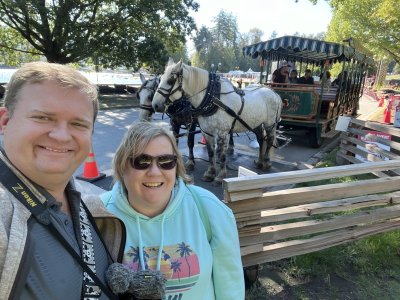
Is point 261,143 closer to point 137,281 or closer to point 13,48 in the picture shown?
point 137,281

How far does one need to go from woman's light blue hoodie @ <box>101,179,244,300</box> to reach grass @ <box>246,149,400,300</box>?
1.54 m

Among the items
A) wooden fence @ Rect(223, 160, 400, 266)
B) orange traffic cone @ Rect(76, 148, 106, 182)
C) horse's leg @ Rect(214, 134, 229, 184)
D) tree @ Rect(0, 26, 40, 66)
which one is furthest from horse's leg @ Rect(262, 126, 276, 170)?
tree @ Rect(0, 26, 40, 66)

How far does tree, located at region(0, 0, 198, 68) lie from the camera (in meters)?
16.3

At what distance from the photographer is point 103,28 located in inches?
722

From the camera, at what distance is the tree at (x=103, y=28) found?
16.3 m

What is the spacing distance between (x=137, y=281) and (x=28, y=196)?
1.88ft

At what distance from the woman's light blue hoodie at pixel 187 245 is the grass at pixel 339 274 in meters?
1.54

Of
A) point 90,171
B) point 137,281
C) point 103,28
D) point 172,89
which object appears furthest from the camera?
point 103,28

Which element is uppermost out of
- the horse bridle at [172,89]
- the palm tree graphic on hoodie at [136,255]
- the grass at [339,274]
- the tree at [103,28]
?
the tree at [103,28]

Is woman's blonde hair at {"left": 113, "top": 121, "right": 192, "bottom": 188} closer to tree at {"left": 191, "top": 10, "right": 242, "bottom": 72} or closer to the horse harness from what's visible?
the horse harness

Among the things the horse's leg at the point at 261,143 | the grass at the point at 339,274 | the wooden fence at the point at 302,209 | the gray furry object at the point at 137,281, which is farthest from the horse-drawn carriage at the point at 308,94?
the gray furry object at the point at 137,281

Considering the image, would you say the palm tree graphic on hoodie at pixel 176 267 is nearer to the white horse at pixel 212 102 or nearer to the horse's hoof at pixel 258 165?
the white horse at pixel 212 102

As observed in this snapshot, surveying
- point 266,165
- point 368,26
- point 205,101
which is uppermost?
point 368,26

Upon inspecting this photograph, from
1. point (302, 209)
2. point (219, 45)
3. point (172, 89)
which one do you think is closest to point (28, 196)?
point (302, 209)
